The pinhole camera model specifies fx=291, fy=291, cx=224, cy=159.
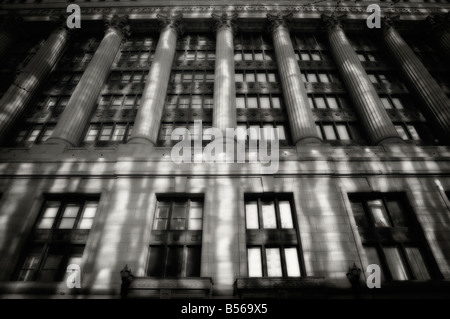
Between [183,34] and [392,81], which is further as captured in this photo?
[183,34]

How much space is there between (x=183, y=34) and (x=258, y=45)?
728 centimetres

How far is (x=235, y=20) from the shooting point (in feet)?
89.2

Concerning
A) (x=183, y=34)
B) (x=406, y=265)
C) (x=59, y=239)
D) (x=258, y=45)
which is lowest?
(x=406, y=265)

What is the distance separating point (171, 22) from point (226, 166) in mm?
17281

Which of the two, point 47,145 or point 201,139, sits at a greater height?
point 201,139

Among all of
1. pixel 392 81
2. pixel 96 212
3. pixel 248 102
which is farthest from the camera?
pixel 392 81

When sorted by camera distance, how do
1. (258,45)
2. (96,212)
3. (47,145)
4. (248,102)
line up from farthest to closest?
(258,45) < (248,102) < (47,145) < (96,212)

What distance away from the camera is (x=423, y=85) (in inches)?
837

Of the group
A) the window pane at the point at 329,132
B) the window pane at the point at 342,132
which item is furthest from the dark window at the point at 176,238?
the window pane at the point at 342,132

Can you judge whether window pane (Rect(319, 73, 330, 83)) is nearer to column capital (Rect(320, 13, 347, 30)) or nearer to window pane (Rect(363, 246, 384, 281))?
column capital (Rect(320, 13, 347, 30))

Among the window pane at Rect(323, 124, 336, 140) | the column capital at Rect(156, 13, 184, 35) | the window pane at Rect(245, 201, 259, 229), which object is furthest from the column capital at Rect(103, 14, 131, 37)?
the window pane at Rect(245, 201, 259, 229)

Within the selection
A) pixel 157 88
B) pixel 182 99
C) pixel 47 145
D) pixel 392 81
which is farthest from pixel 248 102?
pixel 47 145

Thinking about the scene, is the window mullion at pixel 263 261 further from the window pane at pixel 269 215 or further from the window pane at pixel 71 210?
the window pane at pixel 71 210

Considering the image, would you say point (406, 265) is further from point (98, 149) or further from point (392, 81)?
point (98, 149)
